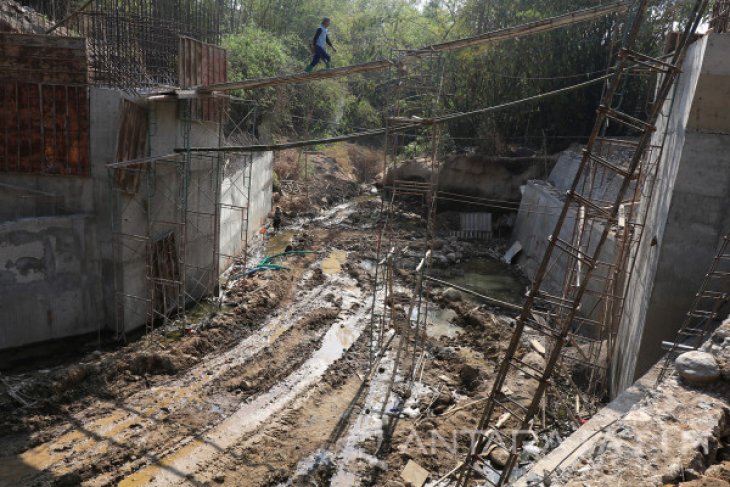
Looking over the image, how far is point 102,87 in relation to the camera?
11852mm

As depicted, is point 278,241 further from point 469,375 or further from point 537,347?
point 469,375

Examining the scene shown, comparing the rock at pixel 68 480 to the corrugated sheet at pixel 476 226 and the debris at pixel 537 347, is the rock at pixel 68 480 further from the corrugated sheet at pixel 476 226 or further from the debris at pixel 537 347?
the corrugated sheet at pixel 476 226

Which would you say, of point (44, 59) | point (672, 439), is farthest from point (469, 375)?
point (44, 59)

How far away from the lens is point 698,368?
6.26 meters

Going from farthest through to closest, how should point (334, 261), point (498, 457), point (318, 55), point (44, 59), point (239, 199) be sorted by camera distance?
point (334, 261), point (239, 199), point (318, 55), point (44, 59), point (498, 457)

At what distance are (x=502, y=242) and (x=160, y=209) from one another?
Result: 15.1 meters

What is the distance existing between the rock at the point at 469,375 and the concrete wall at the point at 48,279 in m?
8.26

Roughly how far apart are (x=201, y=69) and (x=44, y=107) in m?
4.41

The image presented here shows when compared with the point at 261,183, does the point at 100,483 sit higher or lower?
lower

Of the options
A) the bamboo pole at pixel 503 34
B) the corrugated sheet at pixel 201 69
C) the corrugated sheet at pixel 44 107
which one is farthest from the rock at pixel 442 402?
the corrugated sheet at pixel 201 69

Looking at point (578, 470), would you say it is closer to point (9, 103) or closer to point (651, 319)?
point (651, 319)

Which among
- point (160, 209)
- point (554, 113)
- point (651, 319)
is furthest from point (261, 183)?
point (651, 319)

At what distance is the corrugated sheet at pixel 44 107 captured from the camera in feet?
37.8

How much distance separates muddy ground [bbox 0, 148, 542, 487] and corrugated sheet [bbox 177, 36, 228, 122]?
16.9 ft
